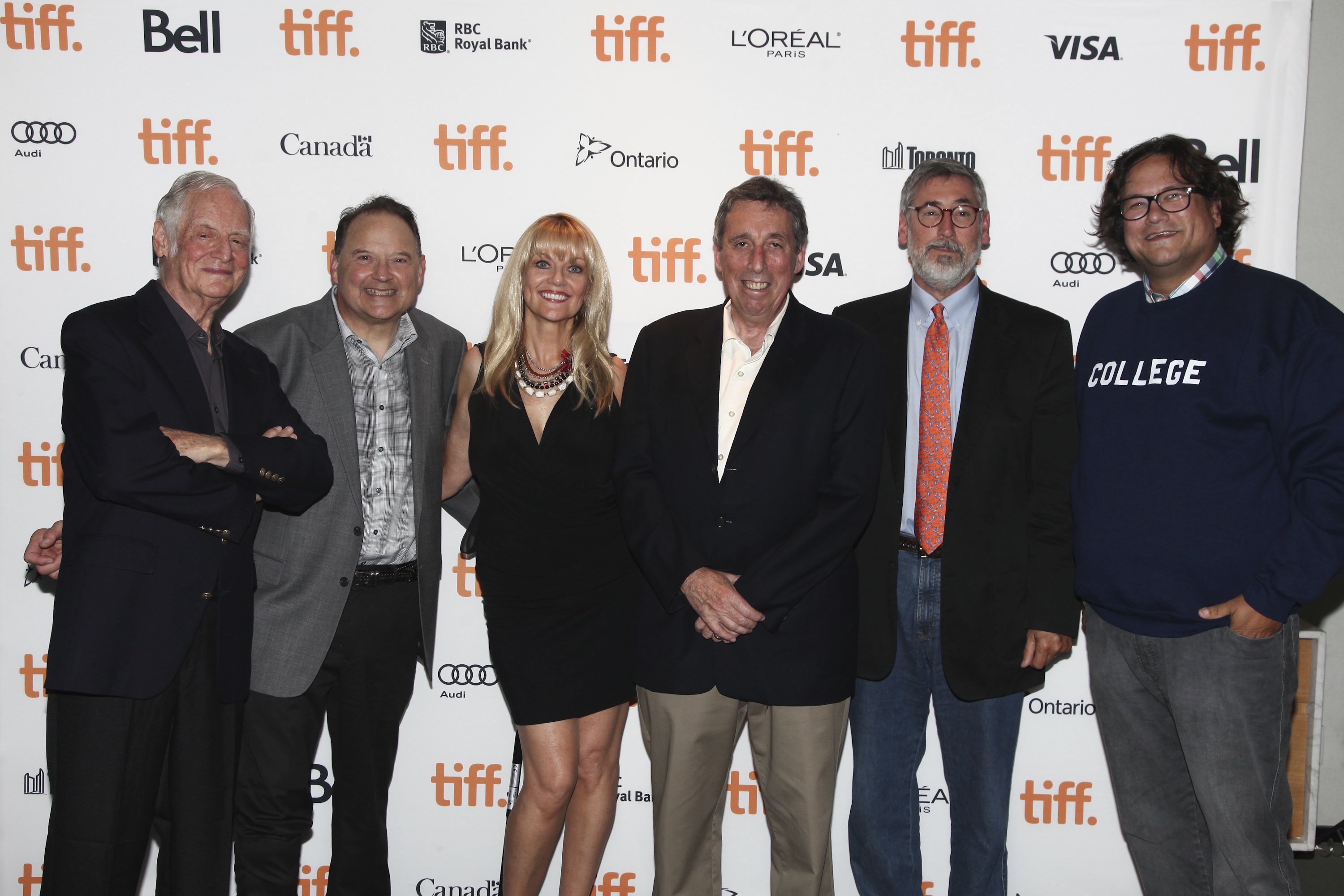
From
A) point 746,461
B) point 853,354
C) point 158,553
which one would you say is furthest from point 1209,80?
point 158,553

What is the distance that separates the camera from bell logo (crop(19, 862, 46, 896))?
129 inches

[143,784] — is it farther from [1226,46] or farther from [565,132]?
[1226,46]

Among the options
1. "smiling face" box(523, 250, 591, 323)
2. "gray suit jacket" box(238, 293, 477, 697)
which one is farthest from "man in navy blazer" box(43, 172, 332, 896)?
"smiling face" box(523, 250, 591, 323)

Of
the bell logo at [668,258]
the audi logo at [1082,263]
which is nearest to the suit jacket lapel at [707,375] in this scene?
the bell logo at [668,258]

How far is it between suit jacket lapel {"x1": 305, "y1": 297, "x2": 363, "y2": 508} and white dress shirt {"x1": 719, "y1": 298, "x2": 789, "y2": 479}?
3.65ft

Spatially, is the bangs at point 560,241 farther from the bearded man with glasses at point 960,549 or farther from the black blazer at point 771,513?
the bearded man with glasses at point 960,549

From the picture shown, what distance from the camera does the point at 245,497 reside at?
227 cm

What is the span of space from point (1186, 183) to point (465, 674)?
114 inches

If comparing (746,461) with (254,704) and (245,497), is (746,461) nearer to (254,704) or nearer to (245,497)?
(245,497)

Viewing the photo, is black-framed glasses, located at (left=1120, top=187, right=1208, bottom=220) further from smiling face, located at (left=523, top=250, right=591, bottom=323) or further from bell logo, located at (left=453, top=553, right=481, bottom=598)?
bell logo, located at (left=453, top=553, right=481, bottom=598)

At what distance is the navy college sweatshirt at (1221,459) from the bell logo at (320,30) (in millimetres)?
2869

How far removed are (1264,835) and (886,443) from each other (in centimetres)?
138

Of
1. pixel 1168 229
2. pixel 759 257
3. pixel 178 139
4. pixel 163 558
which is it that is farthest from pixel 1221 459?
pixel 178 139

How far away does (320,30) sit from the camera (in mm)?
3178
